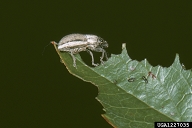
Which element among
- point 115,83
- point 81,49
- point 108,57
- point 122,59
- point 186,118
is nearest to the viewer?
point 186,118

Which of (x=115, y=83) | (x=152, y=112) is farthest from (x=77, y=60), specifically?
(x=152, y=112)

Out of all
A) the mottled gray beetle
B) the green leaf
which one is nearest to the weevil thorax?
the mottled gray beetle

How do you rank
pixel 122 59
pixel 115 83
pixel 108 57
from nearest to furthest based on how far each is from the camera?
pixel 115 83
pixel 122 59
pixel 108 57

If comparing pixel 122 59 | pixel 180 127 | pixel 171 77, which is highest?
pixel 122 59

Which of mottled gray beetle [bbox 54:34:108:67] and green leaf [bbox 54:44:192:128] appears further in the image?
mottled gray beetle [bbox 54:34:108:67]

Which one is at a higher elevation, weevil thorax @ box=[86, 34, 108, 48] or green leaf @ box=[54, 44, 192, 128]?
weevil thorax @ box=[86, 34, 108, 48]

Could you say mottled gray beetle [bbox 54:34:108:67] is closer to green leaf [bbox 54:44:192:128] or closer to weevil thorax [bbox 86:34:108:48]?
weevil thorax [bbox 86:34:108:48]

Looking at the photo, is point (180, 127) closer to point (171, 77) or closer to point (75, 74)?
point (171, 77)
